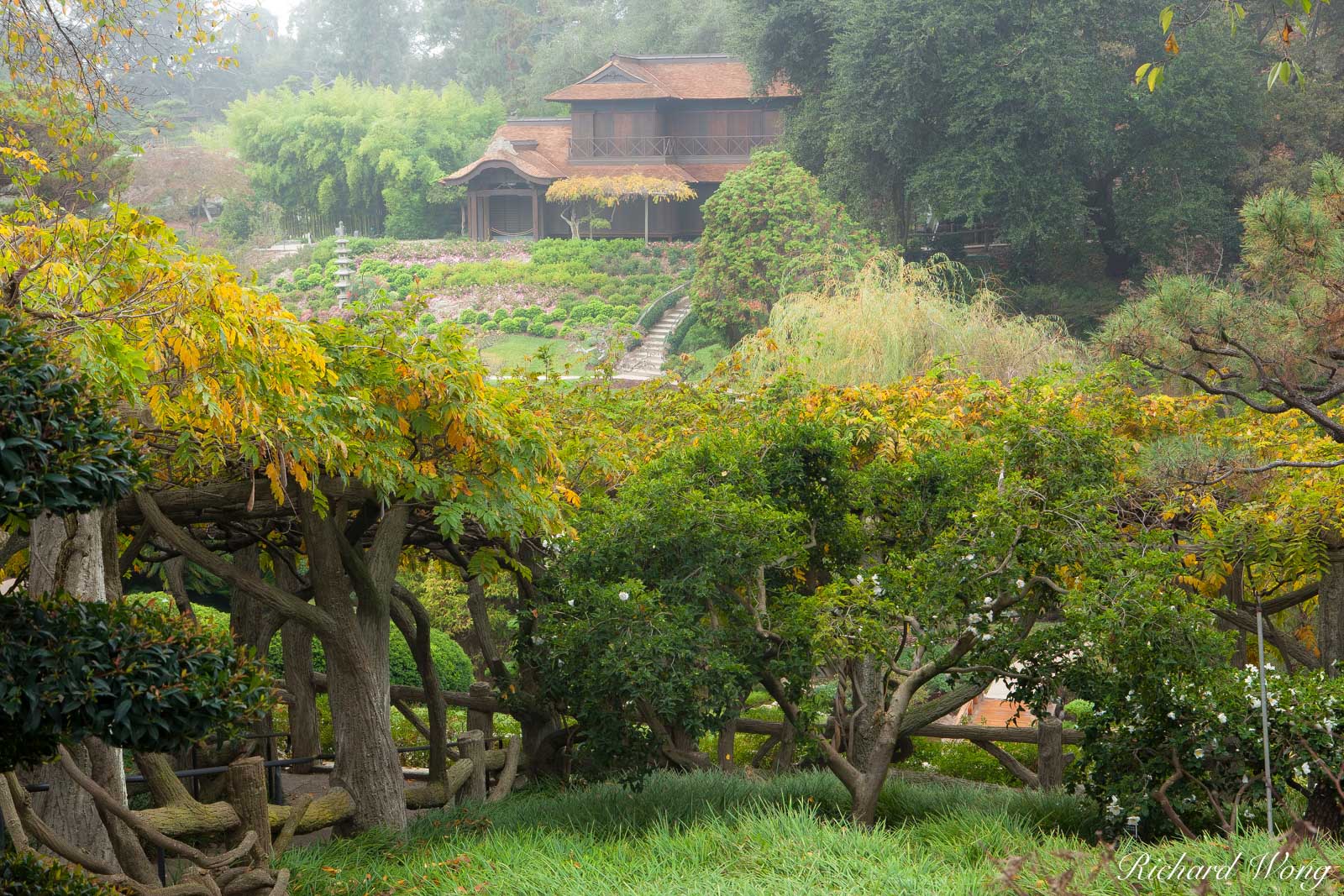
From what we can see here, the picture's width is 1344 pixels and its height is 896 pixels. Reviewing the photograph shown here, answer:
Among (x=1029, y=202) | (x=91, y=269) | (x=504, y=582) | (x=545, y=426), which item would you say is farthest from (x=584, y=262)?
(x=91, y=269)

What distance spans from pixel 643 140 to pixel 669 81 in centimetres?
237

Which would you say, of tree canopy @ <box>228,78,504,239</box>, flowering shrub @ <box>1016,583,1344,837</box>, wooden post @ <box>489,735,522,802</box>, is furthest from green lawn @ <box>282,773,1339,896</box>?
tree canopy @ <box>228,78,504,239</box>

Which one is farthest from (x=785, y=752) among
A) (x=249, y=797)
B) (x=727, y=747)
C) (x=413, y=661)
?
(x=413, y=661)

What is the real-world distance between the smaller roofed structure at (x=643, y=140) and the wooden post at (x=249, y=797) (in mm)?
38965

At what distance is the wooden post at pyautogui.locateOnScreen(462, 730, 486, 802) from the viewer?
937cm

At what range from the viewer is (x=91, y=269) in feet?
18.2

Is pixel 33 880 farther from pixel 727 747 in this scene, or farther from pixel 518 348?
pixel 518 348

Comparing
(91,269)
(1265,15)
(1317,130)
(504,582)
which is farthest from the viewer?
(1265,15)

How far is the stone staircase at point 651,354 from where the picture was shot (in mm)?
33259

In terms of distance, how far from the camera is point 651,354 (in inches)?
1355

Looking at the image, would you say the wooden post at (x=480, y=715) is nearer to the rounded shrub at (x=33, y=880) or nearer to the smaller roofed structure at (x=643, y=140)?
the rounded shrub at (x=33, y=880)

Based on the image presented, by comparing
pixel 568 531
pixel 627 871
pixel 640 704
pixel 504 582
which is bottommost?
pixel 504 582

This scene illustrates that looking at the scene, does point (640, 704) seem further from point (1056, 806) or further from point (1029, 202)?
point (1029, 202)

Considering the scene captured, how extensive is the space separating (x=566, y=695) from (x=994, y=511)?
2812 millimetres
